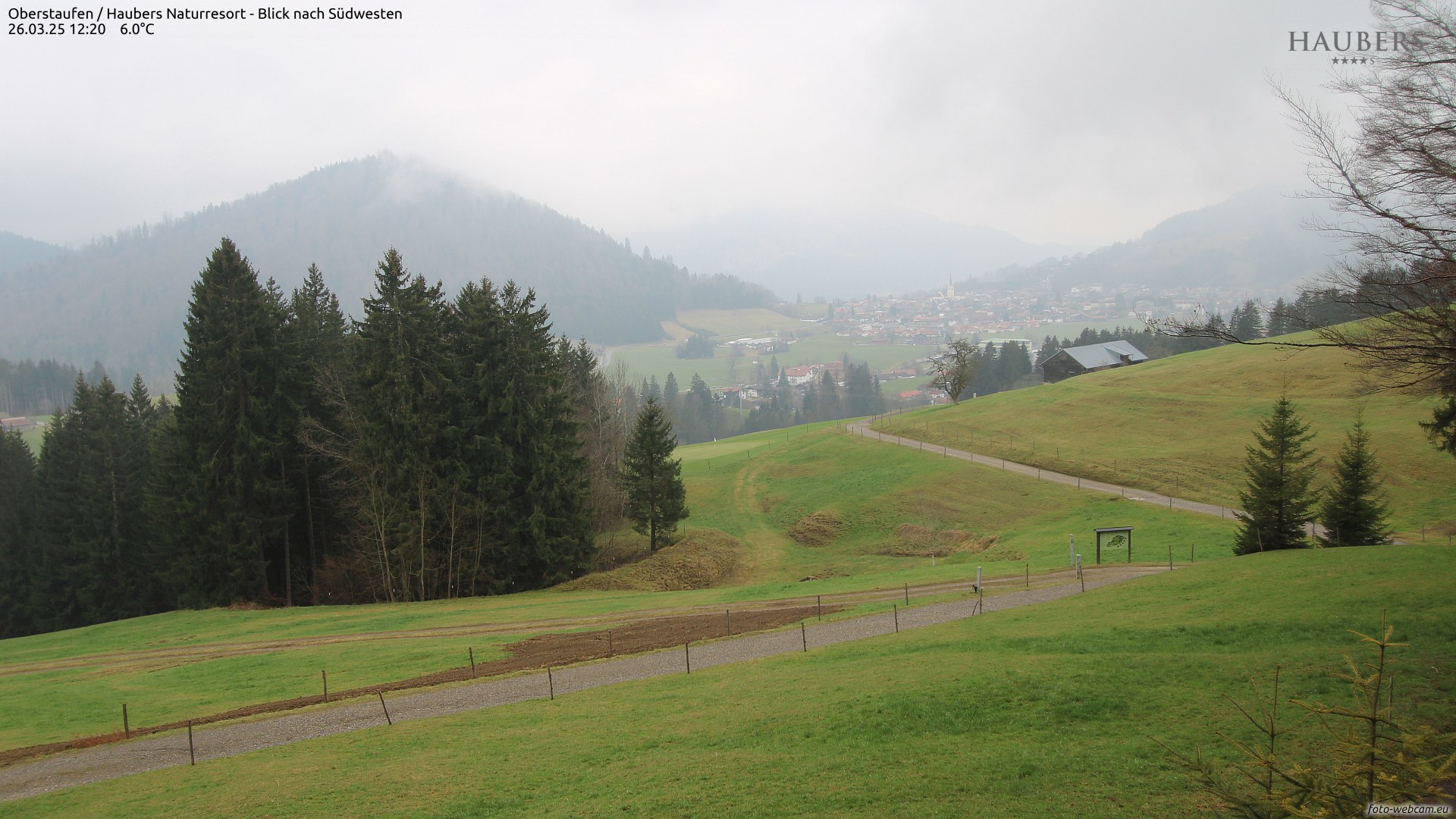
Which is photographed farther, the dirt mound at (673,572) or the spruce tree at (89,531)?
the spruce tree at (89,531)

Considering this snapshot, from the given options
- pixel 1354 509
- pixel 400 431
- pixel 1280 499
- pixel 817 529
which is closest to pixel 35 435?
pixel 400 431

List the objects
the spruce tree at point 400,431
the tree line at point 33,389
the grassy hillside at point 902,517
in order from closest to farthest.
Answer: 1. the grassy hillside at point 902,517
2. the spruce tree at point 400,431
3. the tree line at point 33,389

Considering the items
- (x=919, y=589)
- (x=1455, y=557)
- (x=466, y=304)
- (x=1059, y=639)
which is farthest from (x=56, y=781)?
(x=1455, y=557)

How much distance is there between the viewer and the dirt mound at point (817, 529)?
50781 mm

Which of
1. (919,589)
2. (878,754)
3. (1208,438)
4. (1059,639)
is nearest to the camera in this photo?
(878,754)

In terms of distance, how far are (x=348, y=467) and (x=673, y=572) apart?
817 inches

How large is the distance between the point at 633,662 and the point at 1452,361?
2111 centimetres

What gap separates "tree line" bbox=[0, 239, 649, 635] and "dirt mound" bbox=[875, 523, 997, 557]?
19569 millimetres

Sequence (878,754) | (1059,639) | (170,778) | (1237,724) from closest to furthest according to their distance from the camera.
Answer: (1237,724)
(878,754)
(170,778)
(1059,639)

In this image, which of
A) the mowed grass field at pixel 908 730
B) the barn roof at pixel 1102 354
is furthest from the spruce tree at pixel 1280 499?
the barn roof at pixel 1102 354

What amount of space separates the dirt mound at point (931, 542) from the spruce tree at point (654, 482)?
13.6 metres

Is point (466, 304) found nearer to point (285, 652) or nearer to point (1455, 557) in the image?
point (285, 652)

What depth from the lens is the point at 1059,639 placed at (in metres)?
19.5

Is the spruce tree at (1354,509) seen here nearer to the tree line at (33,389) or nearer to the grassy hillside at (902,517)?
the grassy hillside at (902,517)
